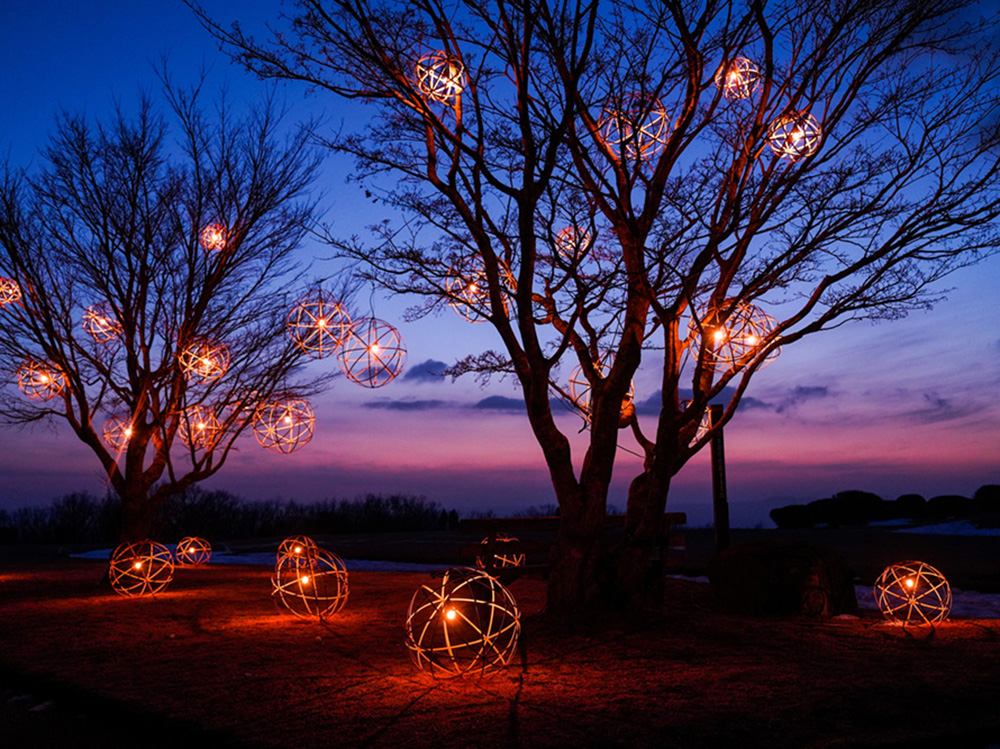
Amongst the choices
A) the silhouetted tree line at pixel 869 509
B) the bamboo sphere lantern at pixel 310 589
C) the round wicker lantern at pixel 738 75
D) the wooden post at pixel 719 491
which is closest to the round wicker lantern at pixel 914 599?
the wooden post at pixel 719 491

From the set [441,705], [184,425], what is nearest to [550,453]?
[441,705]

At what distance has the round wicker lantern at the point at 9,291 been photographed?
11.2 metres

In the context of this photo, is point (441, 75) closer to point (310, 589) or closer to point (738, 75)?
point (738, 75)

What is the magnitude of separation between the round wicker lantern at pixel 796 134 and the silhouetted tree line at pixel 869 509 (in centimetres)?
1898

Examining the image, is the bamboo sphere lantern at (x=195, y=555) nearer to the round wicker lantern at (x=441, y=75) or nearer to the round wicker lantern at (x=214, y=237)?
the round wicker lantern at (x=214, y=237)

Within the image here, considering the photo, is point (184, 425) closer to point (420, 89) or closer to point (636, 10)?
point (420, 89)

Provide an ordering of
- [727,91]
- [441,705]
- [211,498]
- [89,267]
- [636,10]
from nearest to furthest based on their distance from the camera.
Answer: [441,705] < [636,10] < [727,91] < [89,267] < [211,498]

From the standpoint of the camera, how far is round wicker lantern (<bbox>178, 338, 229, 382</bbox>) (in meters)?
11.1

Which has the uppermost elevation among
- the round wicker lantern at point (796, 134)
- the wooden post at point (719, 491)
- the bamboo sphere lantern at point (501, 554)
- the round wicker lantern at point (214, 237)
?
the round wicker lantern at point (214, 237)

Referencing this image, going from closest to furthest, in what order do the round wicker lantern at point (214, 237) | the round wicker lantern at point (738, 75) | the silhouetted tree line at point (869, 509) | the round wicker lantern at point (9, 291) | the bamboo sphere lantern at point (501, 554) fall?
1. the round wicker lantern at point (738, 75)
2. the bamboo sphere lantern at point (501, 554)
3. the round wicker lantern at point (9, 291)
4. the round wicker lantern at point (214, 237)
5. the silhouetted tree line at point (869, 509)

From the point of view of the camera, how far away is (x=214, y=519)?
94.5 feet

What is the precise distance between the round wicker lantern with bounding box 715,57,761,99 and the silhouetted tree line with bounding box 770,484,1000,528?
1927 centimetres

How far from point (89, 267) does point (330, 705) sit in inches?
377

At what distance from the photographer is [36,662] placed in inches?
234
